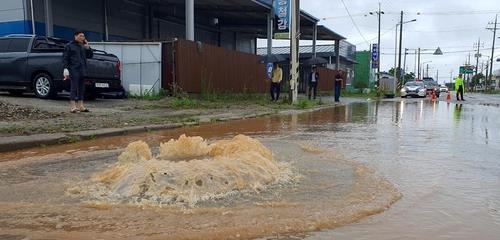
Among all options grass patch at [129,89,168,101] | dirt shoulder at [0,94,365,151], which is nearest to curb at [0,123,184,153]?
dirt shoulder at [0,94,365,151]

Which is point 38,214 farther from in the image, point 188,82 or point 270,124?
point 188,82

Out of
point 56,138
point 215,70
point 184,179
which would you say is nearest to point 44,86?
point 56,138

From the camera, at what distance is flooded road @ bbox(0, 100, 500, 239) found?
10.7 feet

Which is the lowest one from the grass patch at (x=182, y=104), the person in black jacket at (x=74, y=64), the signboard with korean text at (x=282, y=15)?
the grass patch at (x=182, y=104)

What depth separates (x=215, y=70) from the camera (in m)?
19.4

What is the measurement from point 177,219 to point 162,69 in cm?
1364

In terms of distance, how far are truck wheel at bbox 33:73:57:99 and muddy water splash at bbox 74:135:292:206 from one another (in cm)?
938

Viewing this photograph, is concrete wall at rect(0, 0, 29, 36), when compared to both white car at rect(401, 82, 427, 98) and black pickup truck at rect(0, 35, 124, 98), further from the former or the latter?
white car at rect(401, 82, 427, 98)

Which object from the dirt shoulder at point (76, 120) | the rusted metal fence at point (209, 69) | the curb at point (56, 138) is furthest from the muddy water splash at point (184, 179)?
the rusted metal fence at point (209, 69)

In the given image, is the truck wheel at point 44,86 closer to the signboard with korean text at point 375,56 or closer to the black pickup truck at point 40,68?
the black pickup truck at point 40,68

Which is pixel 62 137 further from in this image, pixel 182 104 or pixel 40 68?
pixel 182 104

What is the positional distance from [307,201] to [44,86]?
11312 mm

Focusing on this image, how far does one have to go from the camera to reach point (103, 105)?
1330 cm

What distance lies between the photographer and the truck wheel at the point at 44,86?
13.3m
